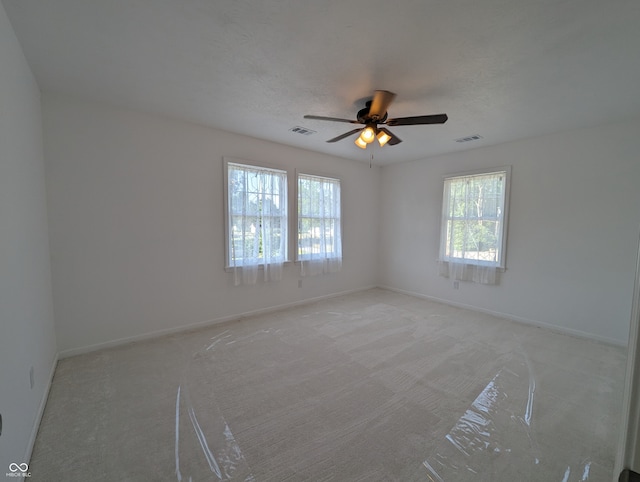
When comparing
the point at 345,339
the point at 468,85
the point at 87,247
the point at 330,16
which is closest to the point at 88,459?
the point at 87,247

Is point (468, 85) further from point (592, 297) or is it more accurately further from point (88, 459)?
point (88, 459)

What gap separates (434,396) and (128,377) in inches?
106

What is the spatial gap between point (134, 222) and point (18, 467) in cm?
221

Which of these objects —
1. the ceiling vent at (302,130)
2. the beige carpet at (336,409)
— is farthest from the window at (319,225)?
the beige carpet at (336,409)

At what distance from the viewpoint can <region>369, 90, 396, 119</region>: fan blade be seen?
2.42 meters

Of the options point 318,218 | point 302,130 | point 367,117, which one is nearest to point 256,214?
point 318,218

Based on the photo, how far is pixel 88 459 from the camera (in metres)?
1.59

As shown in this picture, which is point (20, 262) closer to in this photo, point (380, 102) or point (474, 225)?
point (380, 102)

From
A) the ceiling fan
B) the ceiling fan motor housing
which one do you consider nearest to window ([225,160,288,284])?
the ceiling fan

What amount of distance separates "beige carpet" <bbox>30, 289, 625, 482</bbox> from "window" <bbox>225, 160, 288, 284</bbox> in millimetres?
1033

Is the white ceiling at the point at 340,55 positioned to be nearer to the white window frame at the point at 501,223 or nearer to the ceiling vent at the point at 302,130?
the ceiling vent at the point at 302,130

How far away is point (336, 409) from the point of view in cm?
203

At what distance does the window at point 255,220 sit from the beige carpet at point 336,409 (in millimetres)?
1033

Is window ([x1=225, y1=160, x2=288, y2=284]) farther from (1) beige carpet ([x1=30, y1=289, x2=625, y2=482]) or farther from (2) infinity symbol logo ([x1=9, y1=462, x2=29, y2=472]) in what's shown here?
(2) infinity symbol logo ([x1=9, y1=462, x2=29, y2=472])
